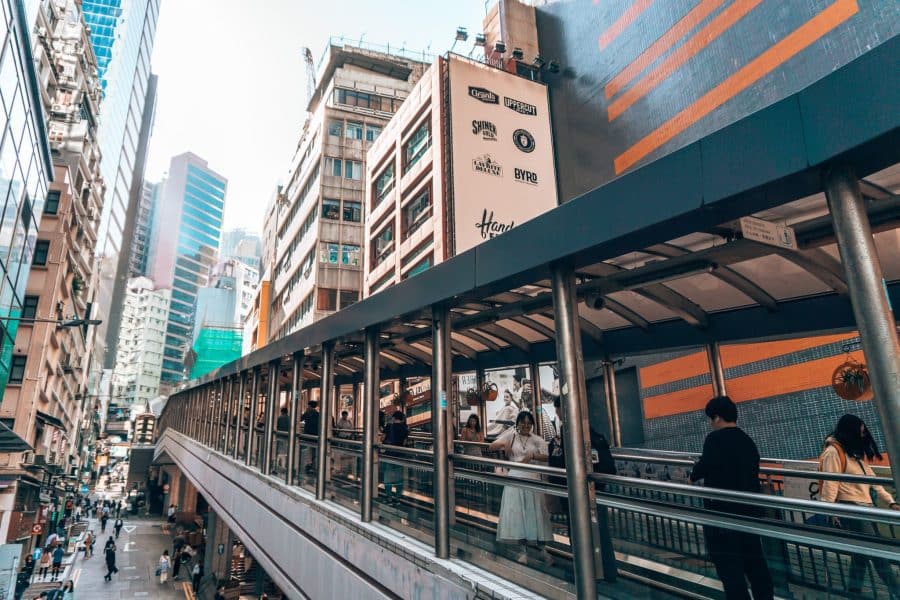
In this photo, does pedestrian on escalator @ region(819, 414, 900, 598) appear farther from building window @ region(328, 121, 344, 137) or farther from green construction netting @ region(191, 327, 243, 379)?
green construction netting @ region(191, 327, 243, 379)

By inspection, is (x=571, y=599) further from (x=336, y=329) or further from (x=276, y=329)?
(x=276, y=329)

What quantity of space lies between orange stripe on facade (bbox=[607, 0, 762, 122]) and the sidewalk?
27302 mm

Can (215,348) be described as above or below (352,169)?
below

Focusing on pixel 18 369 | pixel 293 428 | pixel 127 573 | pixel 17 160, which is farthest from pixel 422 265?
pixel 18 369

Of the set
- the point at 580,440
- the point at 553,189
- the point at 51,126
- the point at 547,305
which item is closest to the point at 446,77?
the point at 553,189

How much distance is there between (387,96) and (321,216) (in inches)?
504

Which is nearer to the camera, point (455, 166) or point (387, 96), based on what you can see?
point (455, 166)

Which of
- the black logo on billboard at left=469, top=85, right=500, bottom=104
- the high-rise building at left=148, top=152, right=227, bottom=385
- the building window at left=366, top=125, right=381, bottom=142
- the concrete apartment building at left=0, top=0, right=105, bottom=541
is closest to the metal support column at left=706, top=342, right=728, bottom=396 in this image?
the concrete apartment building at left=0, top=0, right=105, bottom=541

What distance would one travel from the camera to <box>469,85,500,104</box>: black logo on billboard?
27653mm

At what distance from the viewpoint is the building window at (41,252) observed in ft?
102

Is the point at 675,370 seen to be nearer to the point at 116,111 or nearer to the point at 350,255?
the point at 350,255

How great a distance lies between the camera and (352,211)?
3991 centimetres

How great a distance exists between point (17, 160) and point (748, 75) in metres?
21.2

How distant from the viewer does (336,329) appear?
7984mm
